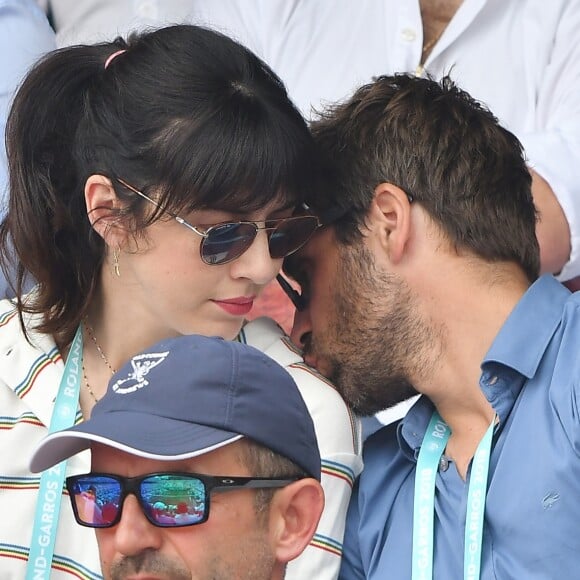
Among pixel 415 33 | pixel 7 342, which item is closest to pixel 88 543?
pixel 7 342

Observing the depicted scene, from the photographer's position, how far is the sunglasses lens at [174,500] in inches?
67.4

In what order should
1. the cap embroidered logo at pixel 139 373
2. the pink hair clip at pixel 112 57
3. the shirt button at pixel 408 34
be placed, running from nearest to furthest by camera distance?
the cap embroidered logo at pixel 139 373
the pink hair clip at pixel 112 57
the shirt button at pixel 408 34

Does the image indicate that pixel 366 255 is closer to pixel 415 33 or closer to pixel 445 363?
pixel 445 363

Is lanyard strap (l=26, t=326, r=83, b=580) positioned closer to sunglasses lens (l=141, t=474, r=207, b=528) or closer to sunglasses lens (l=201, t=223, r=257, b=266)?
sunglasses lens (l=201, t=223, r=257, b=266)

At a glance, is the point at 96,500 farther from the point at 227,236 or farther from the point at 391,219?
the point at 391,219

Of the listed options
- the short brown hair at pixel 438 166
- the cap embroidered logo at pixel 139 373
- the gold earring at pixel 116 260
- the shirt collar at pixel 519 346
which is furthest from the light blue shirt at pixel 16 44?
the cap embroidered logo at pixel 139 373

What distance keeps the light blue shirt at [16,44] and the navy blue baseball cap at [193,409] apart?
1.53 m

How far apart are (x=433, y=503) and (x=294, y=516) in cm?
83

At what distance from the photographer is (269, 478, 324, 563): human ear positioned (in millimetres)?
1778

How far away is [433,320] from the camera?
8.73ft

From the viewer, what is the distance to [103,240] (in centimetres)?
260

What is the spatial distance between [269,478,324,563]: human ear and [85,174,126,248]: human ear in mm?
836

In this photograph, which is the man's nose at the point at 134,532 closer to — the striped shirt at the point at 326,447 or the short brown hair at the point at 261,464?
the short brown hair at the point at 261,464

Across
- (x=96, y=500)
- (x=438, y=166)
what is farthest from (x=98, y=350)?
(x=96, y=500)
